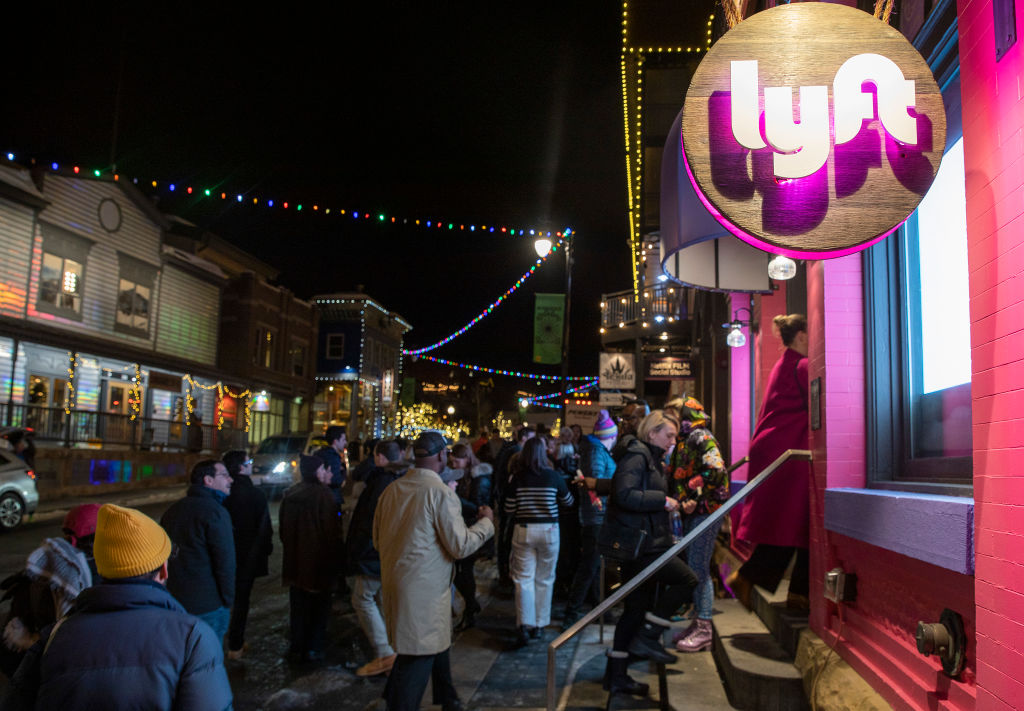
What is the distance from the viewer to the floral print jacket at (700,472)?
21.8ft

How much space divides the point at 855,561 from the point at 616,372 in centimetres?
1455

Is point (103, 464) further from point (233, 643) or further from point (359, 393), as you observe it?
point (359, 393)

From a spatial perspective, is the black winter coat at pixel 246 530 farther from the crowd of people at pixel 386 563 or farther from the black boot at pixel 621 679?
the black boot at pixel 621 679

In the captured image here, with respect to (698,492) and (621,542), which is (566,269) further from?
(621,542)

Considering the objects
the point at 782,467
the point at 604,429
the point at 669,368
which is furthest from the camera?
the point at 669,368

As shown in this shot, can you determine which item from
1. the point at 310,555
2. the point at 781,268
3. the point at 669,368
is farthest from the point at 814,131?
the point at 669,368

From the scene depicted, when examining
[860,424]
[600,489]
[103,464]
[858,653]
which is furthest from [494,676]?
[103,464]

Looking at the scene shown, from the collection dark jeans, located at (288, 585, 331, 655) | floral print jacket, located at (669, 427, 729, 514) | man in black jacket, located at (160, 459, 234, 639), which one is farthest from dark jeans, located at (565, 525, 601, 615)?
man in black jacket, located at (160, 459, 234, 639)

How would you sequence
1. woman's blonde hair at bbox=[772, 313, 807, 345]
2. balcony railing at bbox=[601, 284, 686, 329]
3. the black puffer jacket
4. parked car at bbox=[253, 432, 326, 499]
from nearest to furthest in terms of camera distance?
the black puffer jacket
woman's blonde hair at bbox=[772, 313, 807, 345]
balcony railing at bbox=[601, 284, 686, 329]
parked car at bbox=[253, 432, 326, 499]

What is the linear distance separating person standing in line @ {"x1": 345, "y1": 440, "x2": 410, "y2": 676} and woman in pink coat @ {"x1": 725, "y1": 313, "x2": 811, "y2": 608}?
2.79m

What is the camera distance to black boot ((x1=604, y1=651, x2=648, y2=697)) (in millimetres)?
5504

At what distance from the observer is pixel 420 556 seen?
4.85m

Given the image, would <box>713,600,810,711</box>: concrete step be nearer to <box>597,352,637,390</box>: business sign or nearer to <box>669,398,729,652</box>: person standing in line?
<box>669,398,729,652</box>: person standing in line

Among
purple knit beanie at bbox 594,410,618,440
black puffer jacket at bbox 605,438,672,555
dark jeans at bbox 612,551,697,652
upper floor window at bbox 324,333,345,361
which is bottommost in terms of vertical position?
dark jeans at bbox 612,551,697,652
